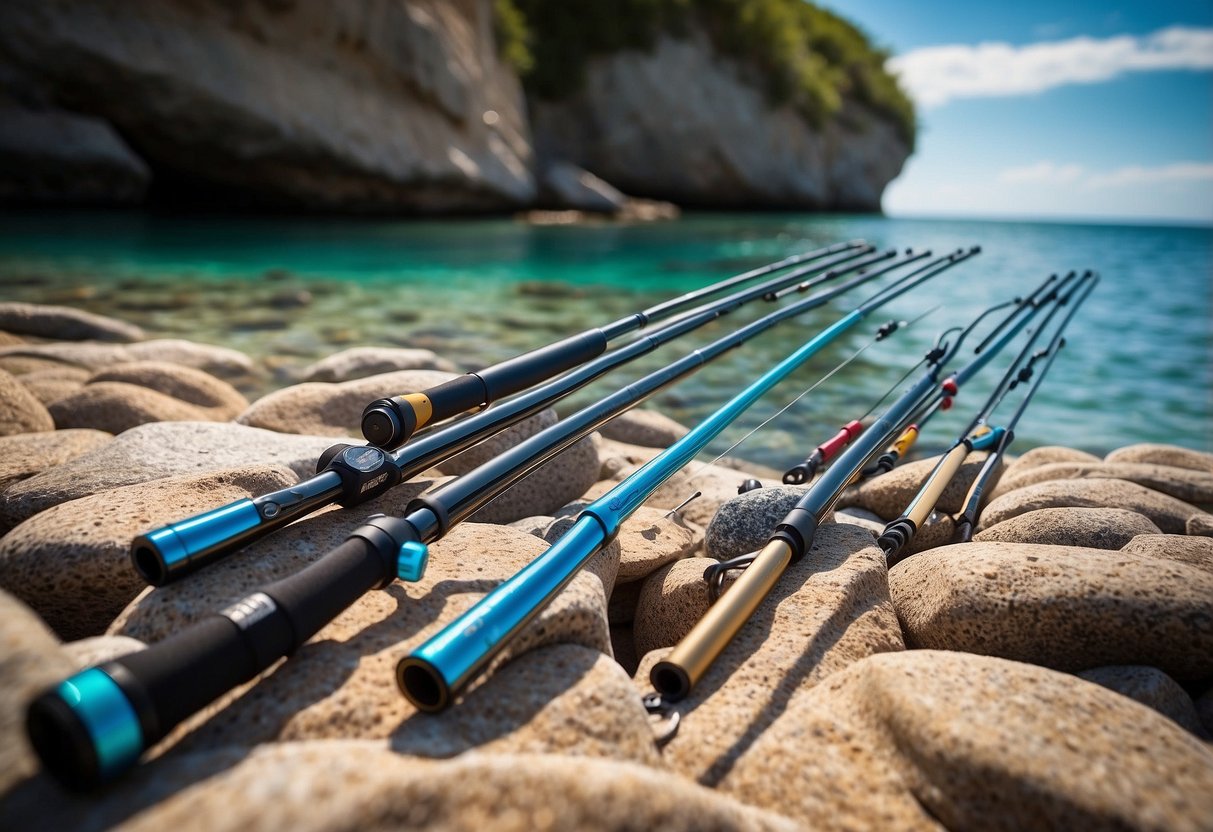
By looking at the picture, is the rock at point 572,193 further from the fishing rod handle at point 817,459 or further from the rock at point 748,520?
the rock at point 748,520

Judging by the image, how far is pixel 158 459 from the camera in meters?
2.96

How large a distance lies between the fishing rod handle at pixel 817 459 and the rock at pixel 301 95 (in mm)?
19559

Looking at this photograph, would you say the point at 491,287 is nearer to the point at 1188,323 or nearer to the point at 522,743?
the point at 522,743

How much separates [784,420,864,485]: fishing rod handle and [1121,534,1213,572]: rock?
3.63 ft

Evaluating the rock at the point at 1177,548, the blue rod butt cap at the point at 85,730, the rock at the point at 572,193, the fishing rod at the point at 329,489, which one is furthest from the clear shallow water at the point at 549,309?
the rock at the point at 572,193

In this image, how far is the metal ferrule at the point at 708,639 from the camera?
5.19 feet

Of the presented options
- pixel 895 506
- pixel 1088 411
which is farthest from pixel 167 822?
pixel 1088 411

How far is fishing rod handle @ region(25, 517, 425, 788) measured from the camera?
1087 millimetres

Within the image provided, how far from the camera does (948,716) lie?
1530 millimetres

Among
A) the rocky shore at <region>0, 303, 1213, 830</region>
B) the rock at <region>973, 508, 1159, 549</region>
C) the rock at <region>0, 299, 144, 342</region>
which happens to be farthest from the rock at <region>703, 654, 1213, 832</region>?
the rock at <region>0, 299, 144, 342</region>

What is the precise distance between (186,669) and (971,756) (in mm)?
1437

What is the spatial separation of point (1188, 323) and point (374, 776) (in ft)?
55.9

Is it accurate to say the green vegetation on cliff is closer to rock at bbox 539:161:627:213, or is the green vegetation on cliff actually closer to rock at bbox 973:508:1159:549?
rock at bbox 539:161:627:213

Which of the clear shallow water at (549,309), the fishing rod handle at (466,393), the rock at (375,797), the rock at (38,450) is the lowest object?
the clear shallow water at (549,309)
